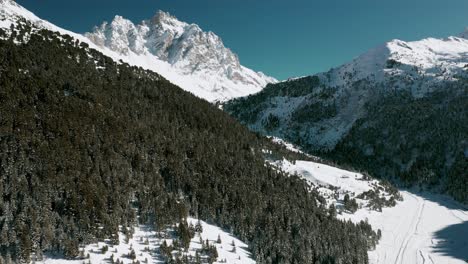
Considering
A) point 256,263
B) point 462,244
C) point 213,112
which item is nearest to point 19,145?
point 256,263

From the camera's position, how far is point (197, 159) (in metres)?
118

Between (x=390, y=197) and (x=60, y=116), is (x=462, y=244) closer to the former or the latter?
(x=390, y=197)

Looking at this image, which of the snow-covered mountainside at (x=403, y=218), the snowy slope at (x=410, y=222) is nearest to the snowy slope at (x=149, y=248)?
the snow-covered mountainside at (x=403, y=218)

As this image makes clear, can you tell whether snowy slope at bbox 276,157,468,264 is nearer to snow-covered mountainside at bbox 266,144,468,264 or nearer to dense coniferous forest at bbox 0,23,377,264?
snow-covered mountainside at bbox 266,144,468,264

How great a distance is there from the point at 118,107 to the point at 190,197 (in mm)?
42608

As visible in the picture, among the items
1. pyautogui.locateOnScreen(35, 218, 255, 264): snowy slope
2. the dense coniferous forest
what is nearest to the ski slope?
the dense coniferous forest

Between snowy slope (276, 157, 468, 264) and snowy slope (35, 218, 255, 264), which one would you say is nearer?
snowy slope (35, 218, 255, 264)

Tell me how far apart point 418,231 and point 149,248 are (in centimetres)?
8929

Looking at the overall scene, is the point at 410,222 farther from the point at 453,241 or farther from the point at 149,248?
the point at 149,248

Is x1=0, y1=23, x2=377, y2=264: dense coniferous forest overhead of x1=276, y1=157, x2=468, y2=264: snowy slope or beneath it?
overhead

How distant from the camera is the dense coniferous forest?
7350cm

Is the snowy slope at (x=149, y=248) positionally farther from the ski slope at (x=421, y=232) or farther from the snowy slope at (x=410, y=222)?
the ski slope at (x=421, y=232)

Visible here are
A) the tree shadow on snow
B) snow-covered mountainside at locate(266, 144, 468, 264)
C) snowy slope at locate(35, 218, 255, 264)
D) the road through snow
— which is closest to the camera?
snowy slope at locate(35, 218, 255, 264)

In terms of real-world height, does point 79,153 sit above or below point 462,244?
above
